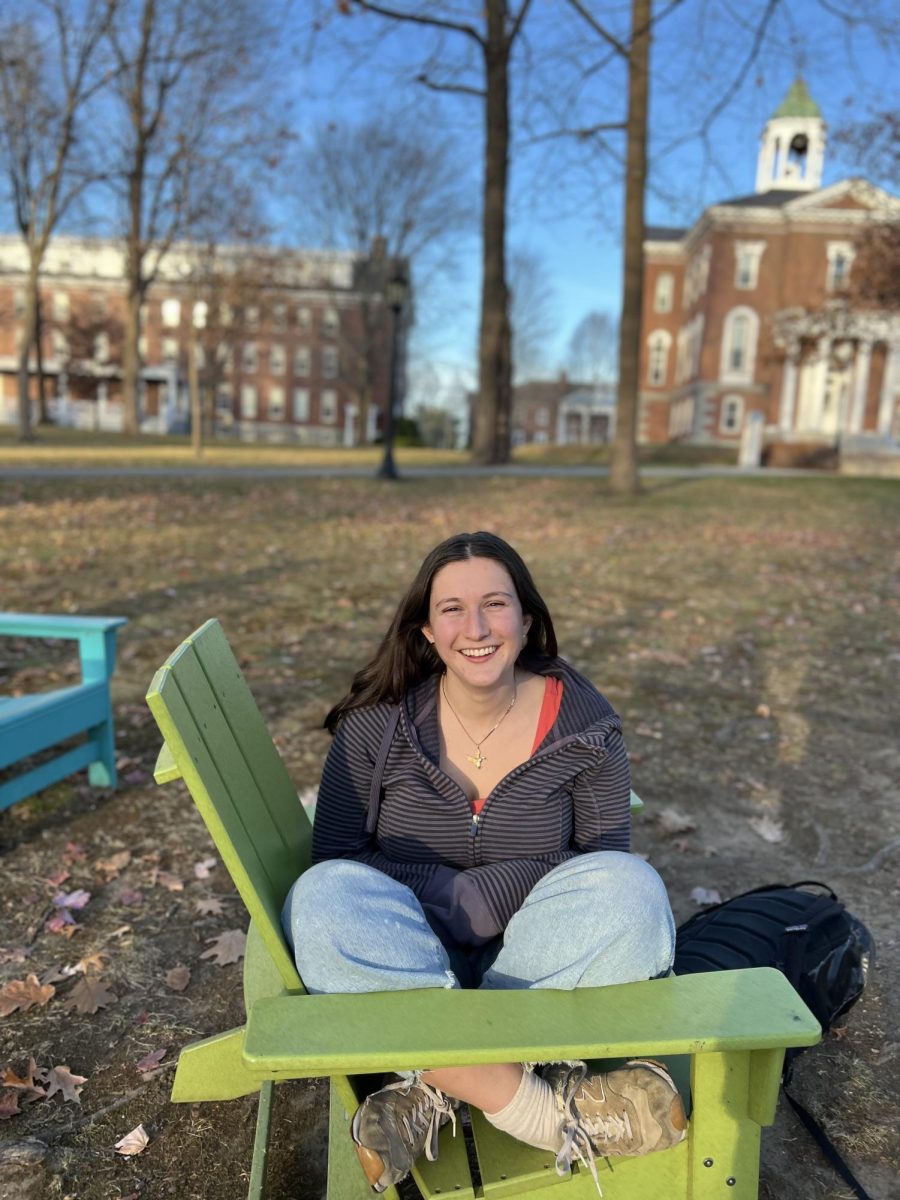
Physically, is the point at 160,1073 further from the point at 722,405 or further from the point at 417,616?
the point at 722,405

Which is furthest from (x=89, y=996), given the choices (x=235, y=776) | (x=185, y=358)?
(x=185, y=358)

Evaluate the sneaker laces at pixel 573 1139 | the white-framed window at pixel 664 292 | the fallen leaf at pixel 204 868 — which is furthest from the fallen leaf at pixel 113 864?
the white-framed window at pixel 664 292

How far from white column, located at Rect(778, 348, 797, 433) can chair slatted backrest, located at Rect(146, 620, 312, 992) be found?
154 ft

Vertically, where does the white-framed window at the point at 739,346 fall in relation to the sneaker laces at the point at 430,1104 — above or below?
above

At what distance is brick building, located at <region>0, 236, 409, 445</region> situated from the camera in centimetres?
5150

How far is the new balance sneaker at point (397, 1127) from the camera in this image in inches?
68.9

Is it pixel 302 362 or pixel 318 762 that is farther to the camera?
pixel 302 362

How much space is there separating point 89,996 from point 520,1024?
1806mm

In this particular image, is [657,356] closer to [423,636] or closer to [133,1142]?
[423,636]

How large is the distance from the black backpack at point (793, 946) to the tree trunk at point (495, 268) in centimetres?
1738

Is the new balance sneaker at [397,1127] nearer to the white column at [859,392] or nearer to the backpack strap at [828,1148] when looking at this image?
the backpack strap at [828,1148]

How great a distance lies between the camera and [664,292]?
5453 centimetres

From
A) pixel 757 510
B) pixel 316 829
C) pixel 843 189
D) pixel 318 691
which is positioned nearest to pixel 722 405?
pixel 843 189

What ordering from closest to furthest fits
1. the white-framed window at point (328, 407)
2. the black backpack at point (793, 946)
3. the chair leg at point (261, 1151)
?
the chair leg at point (261, 1151) < the black backpack at point (793, 946) < the white-framed window at point (328, 407)
